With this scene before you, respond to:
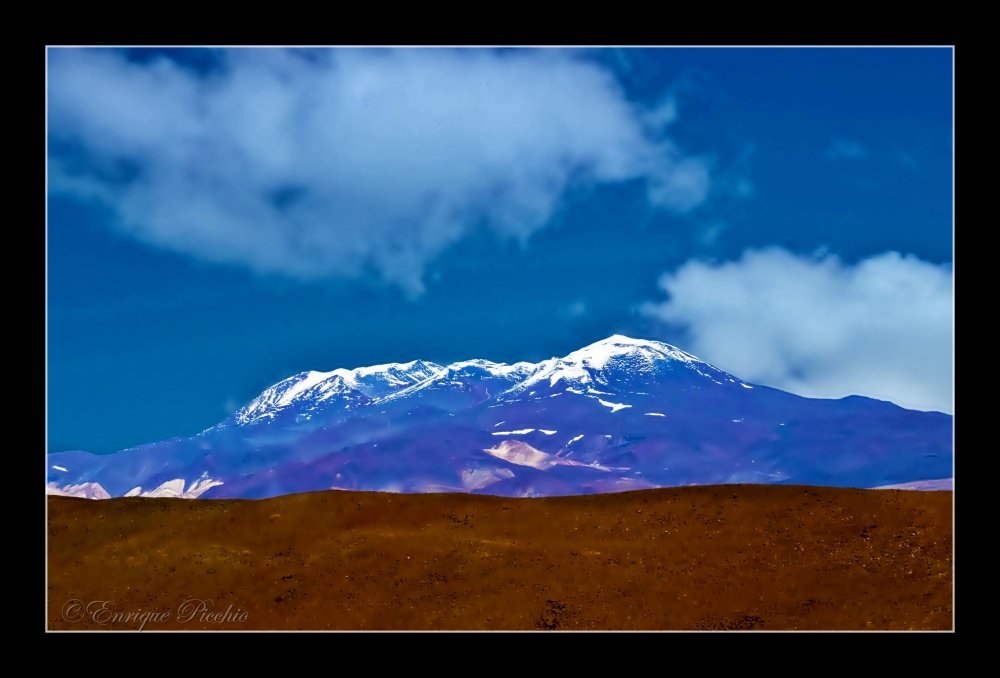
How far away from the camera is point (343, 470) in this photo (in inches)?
590

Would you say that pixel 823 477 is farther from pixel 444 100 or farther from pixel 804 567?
pixel 444 100

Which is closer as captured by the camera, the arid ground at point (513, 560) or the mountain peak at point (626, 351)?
the arid ground at point (513, 560)

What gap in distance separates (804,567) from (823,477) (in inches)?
69.1

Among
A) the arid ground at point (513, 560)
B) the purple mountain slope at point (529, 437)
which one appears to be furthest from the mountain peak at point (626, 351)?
the arid ground at point (513, 560)

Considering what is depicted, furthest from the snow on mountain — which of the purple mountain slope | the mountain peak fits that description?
the mountain peak

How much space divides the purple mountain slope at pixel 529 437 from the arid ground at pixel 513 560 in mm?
416

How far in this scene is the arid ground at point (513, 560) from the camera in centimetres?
1383

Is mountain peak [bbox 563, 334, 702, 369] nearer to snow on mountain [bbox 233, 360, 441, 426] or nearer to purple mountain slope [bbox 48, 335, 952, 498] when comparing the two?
purple mountain slope [bbox 48, 335, 952, 498]

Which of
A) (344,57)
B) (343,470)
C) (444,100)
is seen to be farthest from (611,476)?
(344,57)

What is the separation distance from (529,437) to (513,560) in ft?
7.67

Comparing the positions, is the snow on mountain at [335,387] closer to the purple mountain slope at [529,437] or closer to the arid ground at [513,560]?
the purple mountain slope at [529,437]

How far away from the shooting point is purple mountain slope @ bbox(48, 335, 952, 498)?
14.6m

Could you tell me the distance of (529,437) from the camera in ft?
48.1

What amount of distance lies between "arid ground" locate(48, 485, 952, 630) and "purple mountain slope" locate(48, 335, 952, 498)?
42cm
